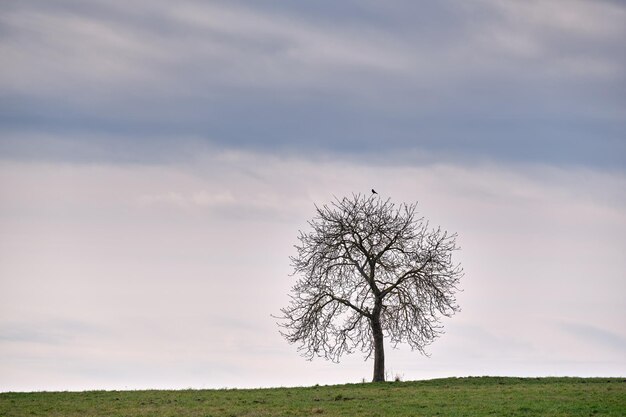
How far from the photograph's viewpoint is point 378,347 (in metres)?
47.0

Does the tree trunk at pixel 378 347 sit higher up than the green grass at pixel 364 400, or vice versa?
the tree trunk at pixel 378 347

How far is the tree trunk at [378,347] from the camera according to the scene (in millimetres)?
46594

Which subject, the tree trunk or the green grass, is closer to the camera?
the green grass

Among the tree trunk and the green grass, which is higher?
the tree trunk

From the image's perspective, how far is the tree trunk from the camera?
46.6 m

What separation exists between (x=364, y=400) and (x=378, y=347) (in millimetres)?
10187

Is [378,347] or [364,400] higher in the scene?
[378,347]

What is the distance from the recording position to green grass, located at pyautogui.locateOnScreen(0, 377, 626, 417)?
3312cm

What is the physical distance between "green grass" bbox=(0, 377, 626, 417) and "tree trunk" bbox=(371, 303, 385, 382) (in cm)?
276

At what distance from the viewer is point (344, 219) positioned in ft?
157

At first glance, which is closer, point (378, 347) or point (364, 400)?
point (364, 400)

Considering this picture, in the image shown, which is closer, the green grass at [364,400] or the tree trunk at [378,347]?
the green grass at [364,400]

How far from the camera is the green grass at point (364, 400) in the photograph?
33125 millimetres

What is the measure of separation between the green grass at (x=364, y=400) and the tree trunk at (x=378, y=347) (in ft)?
9.04
